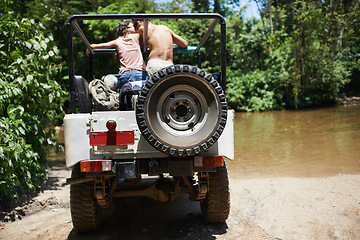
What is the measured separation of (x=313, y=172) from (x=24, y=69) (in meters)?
4.85

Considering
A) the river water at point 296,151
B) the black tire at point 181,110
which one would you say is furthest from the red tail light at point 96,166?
the river water at point 296,151

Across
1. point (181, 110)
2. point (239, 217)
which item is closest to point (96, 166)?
point (181, 110)

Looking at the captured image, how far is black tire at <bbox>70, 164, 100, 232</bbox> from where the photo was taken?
3.43 m

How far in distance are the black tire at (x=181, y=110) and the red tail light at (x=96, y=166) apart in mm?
490

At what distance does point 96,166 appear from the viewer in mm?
3090

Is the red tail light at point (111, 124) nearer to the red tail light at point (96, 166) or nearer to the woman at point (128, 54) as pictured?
the red tail light at point (96, 166)

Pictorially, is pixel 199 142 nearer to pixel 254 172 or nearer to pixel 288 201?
pixel 288 201

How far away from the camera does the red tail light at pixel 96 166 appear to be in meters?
3.08

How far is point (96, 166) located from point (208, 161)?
101 cm

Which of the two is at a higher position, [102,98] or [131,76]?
[131,76]

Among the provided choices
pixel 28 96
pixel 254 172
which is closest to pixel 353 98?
pixel 254 172

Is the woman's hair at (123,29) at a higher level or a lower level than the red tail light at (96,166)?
higher

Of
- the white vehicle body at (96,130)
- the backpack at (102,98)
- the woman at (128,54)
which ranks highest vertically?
the woman at (128,54)

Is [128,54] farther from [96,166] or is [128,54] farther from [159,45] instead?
[96,166]
